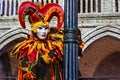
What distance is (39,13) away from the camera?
14.5ft

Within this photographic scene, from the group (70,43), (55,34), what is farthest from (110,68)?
(70,43)

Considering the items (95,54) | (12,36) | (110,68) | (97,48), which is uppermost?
(12,36)

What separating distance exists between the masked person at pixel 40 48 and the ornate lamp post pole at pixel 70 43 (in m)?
0.67

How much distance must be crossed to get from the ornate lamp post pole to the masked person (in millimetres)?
672

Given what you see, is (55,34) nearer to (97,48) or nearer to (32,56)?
(32,56)

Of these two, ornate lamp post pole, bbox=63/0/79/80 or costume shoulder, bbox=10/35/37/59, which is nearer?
ornate lamp post pole, bbox=63/0/79/80

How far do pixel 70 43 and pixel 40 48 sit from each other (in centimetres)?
96

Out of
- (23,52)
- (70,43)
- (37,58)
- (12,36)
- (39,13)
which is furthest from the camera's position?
(12,36)

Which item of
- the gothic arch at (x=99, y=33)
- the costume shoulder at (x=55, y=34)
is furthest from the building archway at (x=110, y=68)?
the costume shoulder at (x=55, y=34)

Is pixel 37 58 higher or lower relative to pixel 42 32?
lower

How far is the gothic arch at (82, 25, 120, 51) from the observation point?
9.73 m

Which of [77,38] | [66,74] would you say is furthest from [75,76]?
[77,38]

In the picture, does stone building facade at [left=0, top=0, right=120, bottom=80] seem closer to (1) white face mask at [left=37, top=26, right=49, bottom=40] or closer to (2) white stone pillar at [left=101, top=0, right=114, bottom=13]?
(2) white stone pillar at [left=101, top=0, right=114, bottom=13]

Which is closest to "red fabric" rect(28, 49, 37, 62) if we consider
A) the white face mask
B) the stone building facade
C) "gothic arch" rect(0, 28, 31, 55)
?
the white face mask
